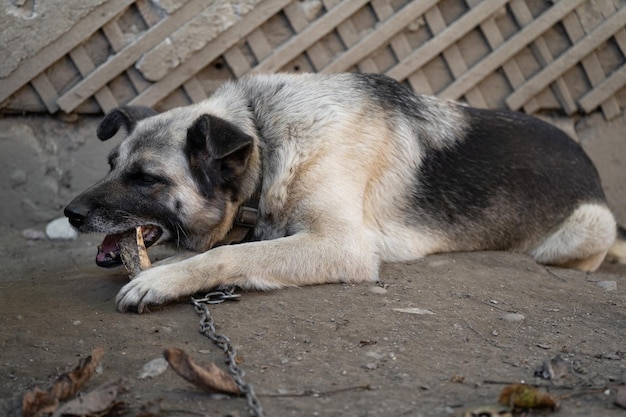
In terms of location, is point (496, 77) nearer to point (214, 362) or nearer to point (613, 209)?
point (613, 209)

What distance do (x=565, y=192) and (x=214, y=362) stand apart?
9.34 ft

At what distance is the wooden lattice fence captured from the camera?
18.9 ft

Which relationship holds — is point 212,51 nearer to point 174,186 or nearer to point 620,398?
point 174,186

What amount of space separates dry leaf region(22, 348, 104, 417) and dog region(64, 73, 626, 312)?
0.76 metres

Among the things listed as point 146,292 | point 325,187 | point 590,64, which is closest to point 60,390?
point 146,292

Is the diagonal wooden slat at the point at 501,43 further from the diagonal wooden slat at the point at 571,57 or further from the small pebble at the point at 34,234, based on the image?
the small pebble at the point at 34,234

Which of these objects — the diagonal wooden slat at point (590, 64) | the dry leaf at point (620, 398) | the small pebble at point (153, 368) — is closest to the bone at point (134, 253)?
the small pebble at point (153, 368)

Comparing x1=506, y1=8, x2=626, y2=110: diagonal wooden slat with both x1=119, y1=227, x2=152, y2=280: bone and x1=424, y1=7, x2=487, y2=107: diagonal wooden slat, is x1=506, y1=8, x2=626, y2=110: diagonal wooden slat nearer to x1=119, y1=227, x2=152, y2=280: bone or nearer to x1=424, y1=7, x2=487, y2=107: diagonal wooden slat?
x1=424, y1=7, x2=487, y2=107: diagonal wooden slat

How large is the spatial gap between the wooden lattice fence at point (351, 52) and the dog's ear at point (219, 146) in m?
1.80

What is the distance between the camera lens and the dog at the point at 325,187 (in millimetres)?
4062

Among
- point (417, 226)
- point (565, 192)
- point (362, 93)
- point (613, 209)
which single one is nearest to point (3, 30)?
point (362, 93)

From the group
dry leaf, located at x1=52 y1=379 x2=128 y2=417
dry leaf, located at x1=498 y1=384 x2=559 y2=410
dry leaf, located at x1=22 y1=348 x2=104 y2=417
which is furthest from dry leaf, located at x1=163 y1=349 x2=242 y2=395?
dry leaf, located at x1=498 y1=384 x2=559 y2=410

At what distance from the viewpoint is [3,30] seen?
18.1ft

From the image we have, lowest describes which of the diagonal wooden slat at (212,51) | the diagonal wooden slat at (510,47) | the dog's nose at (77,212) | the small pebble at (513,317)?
the small pebble at (513,317)
